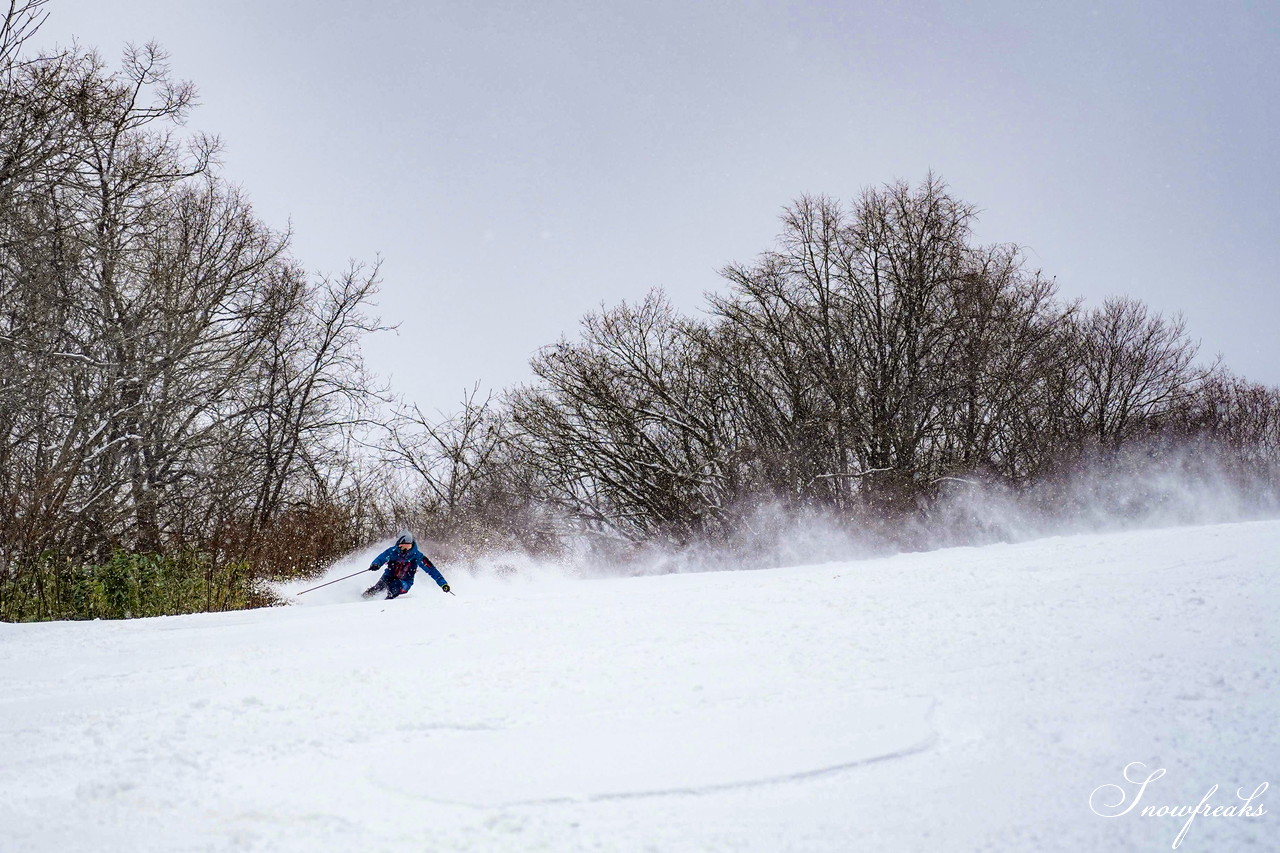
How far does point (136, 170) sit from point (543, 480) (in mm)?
11106

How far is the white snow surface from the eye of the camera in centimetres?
275

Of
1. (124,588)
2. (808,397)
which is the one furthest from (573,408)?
(124,588)

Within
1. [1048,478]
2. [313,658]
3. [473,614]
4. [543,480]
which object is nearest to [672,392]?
[543,480]

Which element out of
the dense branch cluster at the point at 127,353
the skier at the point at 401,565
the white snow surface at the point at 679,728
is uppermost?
the dense branch cluster at the point at 127,353

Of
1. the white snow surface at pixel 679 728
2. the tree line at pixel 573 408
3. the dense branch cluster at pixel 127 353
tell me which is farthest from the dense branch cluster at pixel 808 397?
the white snow surface at pixel 679 728

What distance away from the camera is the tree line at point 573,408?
13.0 m

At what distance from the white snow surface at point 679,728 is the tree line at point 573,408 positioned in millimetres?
7623

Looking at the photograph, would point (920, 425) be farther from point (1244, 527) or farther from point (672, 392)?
point (1244, 527)

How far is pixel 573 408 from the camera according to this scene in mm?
20375

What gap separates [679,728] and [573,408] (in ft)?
55.6

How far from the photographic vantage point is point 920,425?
1977 centimetres

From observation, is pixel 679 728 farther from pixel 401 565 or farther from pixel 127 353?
pixel 127 353

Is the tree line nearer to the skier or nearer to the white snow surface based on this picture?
the skier

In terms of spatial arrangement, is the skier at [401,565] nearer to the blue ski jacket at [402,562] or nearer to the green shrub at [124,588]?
the blue ski jacket at [402,562]
